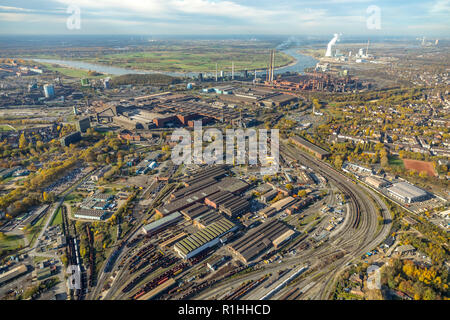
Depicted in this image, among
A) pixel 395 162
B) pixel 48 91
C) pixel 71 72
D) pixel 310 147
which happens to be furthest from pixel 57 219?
pixel 71 72

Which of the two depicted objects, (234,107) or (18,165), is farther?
(234,107)

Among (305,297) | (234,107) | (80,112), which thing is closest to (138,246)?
(305,297)

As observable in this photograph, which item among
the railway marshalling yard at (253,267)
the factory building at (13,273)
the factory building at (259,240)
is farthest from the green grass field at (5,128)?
the factory building at (259,240)

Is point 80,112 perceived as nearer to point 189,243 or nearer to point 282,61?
point 189,243

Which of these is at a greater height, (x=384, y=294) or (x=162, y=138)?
(x=162, y=138)

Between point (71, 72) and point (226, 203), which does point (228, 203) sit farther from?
point (71, 72)
